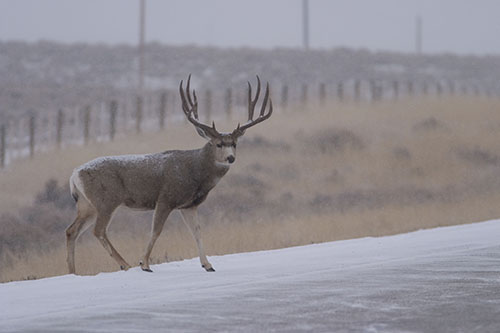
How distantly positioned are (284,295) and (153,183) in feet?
9.02

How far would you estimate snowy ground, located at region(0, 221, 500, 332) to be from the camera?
29.7 feet

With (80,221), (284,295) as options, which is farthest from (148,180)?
(284,295)

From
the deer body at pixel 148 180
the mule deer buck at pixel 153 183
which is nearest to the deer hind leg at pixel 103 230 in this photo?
the mule deer buck at pixel 153 183

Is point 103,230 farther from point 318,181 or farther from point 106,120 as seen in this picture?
point 106,120

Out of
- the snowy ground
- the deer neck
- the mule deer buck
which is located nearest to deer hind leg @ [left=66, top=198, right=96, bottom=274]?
the mule deer buck

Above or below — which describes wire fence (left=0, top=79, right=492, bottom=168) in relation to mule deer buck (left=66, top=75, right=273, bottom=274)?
above

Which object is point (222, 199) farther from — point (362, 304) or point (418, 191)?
point (362, 304)

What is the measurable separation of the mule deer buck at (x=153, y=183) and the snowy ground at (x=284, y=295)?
66 cm

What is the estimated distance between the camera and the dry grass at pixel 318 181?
57.5 ft

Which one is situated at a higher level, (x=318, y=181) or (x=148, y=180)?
(x=318, y=181)

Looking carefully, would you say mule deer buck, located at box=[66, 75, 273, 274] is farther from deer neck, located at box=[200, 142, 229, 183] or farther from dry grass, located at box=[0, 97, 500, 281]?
dry grass, located at box=[0, 97, 500, 281]

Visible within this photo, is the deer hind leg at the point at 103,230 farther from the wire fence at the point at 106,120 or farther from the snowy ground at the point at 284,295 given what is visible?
the wire fence at the point at 106,120

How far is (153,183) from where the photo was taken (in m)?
12.6

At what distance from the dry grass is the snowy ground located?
2.37 meters
